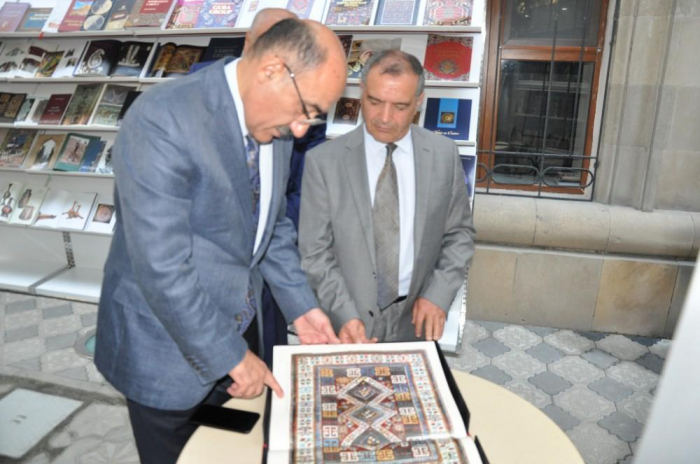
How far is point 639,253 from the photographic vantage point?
3123 mm

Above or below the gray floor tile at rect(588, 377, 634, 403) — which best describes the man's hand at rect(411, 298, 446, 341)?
above

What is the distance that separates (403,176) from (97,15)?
266 cm

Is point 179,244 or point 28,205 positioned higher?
point 179,244

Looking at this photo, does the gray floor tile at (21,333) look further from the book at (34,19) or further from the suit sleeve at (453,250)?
the suit sleeve at (453,250)

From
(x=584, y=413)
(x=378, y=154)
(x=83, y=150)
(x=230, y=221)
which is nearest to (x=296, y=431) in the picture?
(x=230, y=221)

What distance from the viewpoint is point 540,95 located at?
3332 mm

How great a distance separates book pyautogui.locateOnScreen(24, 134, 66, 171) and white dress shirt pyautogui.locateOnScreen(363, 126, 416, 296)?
9.35 ft

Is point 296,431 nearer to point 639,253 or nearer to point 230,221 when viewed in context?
point 230,221

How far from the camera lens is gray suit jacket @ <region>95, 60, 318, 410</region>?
942 millimetres

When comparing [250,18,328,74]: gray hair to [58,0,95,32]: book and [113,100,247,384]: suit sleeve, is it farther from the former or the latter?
[58,0,95,32]: book

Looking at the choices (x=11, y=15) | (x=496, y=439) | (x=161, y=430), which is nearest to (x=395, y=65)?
(x=496, y=439)

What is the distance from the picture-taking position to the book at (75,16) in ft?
10.9

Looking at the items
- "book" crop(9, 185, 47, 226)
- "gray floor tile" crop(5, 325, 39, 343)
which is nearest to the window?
"gray floor tile" crop(5, 325, 39, 343)

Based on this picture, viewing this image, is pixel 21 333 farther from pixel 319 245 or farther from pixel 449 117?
pixel 449 117
